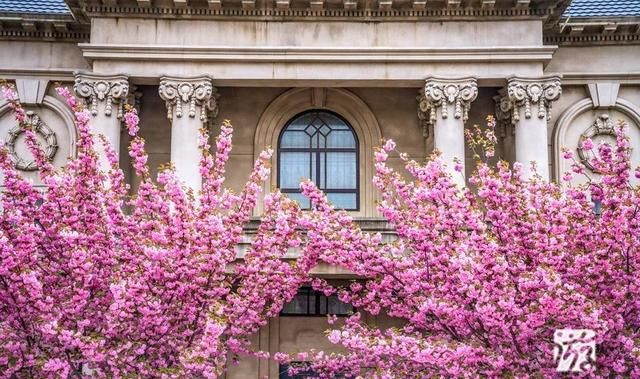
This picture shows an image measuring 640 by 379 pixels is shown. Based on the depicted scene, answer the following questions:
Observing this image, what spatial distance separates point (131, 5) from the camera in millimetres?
21609

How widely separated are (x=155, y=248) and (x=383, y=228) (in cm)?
645

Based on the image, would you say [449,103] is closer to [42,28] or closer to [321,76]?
[321,76]

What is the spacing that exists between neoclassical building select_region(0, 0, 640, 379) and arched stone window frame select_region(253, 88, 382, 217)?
37mm

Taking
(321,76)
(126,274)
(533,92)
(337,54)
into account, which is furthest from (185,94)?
(533,92)

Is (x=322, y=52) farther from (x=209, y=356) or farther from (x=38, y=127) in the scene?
(x=209, y=356)

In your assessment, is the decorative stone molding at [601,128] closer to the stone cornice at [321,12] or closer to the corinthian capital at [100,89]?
the stone cornice at [321,12]

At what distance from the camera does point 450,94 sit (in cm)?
2130

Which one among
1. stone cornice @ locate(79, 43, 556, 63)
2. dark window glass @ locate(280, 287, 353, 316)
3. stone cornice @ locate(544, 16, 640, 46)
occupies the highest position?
stone cornice @ locate(544, 16, 640, 46)

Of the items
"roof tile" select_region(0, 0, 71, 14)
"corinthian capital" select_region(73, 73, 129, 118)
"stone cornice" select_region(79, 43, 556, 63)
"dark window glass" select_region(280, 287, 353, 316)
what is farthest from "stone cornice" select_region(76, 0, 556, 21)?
"dark window glass" select_region(280, 287, 353, 316)

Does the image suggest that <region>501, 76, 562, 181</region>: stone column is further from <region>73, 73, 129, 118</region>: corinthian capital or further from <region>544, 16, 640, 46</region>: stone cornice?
<region>73, 73, 129, 118</region>: corinthian capital

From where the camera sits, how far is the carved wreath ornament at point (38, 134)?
73.9 ft

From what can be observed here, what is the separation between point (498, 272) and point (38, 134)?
13.9 m

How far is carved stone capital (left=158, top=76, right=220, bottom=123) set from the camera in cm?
2123

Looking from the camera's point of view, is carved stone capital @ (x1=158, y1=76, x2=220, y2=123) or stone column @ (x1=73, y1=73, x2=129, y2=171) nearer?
stone column @ (x1=73, y1=73, x2=129, y2=171)
